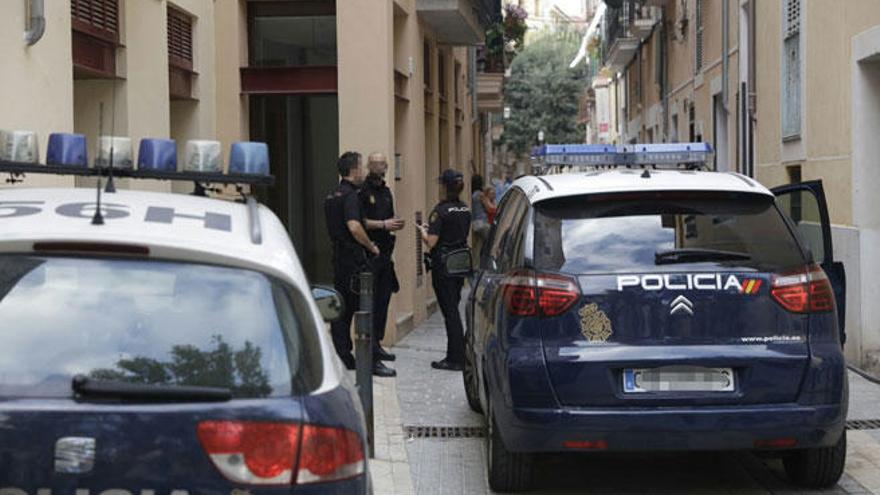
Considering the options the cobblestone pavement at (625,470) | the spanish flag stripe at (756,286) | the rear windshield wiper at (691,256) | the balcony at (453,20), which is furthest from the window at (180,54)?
the spanish flag stripe at (756,286)

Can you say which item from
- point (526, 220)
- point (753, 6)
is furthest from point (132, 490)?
point (753, 6)

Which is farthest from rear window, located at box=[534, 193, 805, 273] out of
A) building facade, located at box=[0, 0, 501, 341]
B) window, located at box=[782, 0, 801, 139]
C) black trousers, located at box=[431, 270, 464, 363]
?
window, located at box=[782, 0, 801, 139]

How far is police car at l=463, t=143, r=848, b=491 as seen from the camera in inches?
242

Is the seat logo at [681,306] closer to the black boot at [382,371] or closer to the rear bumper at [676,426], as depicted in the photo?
the rear bumper at [676,426]

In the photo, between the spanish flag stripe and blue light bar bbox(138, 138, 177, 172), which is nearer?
blue light bar bbox(138, 138, 177, 172)

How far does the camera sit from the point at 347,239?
35.0 feet

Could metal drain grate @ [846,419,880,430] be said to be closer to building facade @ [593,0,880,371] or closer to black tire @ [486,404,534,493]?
building facade @ [593,0,880,371]

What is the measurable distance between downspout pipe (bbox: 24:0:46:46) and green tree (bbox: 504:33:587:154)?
5574 cm

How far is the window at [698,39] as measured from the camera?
875 inches

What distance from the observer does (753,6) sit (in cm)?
1617

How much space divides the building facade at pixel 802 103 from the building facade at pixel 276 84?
12.5 ft

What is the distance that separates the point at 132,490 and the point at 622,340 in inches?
133

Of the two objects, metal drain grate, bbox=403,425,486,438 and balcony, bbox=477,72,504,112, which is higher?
balcony, bbox=477,72,504,112

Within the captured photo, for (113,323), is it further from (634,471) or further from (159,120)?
(159,120)
